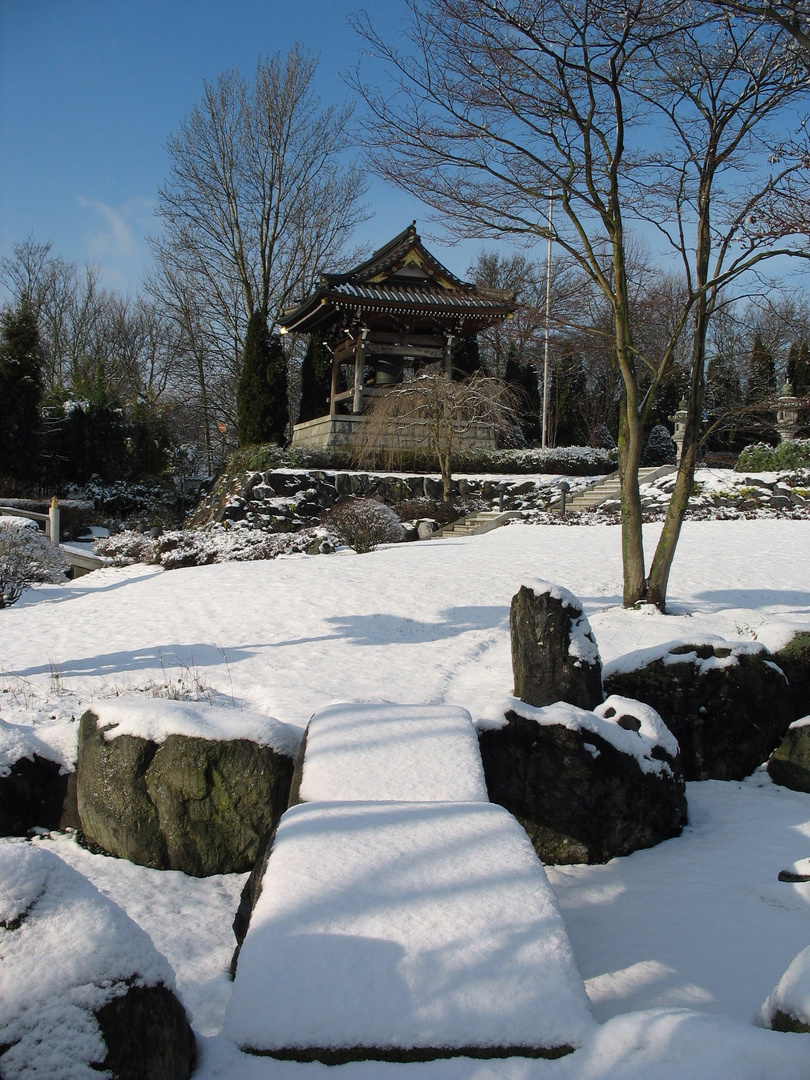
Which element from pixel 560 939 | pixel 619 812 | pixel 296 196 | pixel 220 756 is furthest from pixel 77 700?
pixel 296 196

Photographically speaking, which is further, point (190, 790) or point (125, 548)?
point (125, 548)

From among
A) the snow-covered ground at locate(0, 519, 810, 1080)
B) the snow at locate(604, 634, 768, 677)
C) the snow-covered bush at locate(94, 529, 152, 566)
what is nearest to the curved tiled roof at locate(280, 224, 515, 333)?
the snow-covered bush at locate(94, 529, 152, 566)

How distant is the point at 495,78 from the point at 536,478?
13012 mm

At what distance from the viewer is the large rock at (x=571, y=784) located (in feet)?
14.0

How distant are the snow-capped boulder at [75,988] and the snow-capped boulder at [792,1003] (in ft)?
5.56

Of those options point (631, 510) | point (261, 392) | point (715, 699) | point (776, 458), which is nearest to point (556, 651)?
point (715, 699)

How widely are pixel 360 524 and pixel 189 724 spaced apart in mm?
10272

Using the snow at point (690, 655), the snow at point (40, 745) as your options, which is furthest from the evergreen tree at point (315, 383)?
the snow at point (40, 745)

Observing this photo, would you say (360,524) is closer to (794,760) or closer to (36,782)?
(794,760)

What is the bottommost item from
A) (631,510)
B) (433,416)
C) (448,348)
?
(631,510)

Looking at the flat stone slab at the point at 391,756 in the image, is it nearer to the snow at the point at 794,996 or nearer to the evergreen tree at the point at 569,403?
the snow at the point at 794,996

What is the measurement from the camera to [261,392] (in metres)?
23.8

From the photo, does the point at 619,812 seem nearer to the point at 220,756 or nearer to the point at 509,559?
the point at 220,756

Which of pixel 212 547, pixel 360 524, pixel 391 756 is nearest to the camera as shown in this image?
pixel 391 756
